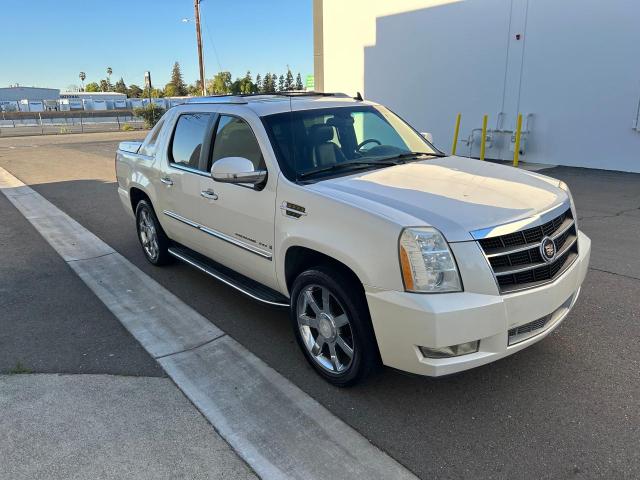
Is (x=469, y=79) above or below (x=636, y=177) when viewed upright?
above

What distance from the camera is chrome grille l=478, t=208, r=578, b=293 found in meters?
2.66

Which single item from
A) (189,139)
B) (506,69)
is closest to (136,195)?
(189,139)

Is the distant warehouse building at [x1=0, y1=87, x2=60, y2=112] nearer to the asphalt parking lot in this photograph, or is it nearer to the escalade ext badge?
the asphalt parking lot

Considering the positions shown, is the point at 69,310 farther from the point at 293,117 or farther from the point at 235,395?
the point at 293,117

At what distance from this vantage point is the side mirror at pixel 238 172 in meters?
3.48

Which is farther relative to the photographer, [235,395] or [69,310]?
[69,310]

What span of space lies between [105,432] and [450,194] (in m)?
2.49

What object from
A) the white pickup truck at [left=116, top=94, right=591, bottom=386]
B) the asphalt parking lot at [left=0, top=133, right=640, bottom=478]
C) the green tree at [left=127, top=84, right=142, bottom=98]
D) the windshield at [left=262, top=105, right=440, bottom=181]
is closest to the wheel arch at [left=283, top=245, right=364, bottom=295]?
the white pickup truck at [left=116, top=94, right=591, bottom=386]

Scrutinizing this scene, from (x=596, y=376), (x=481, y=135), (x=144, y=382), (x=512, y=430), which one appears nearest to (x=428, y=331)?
(x=512, y=430)

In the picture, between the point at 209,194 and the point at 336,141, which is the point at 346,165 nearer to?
the point at 336,141

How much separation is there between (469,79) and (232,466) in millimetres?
13603

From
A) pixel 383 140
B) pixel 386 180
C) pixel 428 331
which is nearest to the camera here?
pixel 428 331

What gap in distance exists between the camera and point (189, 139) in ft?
15.5

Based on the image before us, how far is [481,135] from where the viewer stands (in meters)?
14.0
